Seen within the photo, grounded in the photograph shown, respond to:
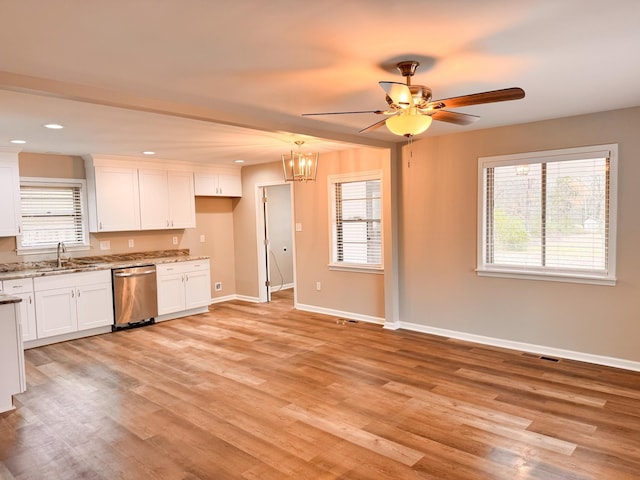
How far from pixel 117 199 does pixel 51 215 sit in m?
0.84

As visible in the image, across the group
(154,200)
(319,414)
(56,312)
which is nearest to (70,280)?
(56,312)

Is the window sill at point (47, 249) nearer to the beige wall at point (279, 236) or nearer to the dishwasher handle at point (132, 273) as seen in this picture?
the dishwasher handle at point (132, 273)

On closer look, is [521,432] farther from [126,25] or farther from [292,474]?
[126,25]

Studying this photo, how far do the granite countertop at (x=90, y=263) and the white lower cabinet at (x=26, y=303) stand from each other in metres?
0.08

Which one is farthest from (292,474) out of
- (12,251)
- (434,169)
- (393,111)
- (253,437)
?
(12,251)

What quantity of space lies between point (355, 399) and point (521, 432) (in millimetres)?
1232

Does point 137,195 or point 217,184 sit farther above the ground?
point 217,184

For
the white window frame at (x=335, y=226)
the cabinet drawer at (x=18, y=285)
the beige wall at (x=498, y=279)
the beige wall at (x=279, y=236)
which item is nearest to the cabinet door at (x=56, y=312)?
the cabinet drawer at (x=18, y=285)

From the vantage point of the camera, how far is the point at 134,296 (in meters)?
5.88

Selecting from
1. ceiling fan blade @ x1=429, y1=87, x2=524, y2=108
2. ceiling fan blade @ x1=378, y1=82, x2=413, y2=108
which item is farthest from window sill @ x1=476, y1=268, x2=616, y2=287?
ceiling fan blade @ x1=378, y1=82, x2=413, y2=108

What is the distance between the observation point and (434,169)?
516 centimetres

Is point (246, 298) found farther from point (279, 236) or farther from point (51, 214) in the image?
point (51, 214)

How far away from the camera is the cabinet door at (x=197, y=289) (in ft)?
21.4

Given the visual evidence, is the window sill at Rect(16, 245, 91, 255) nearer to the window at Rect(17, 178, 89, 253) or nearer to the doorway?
the window at Rect(17, 178, 89, 253)
